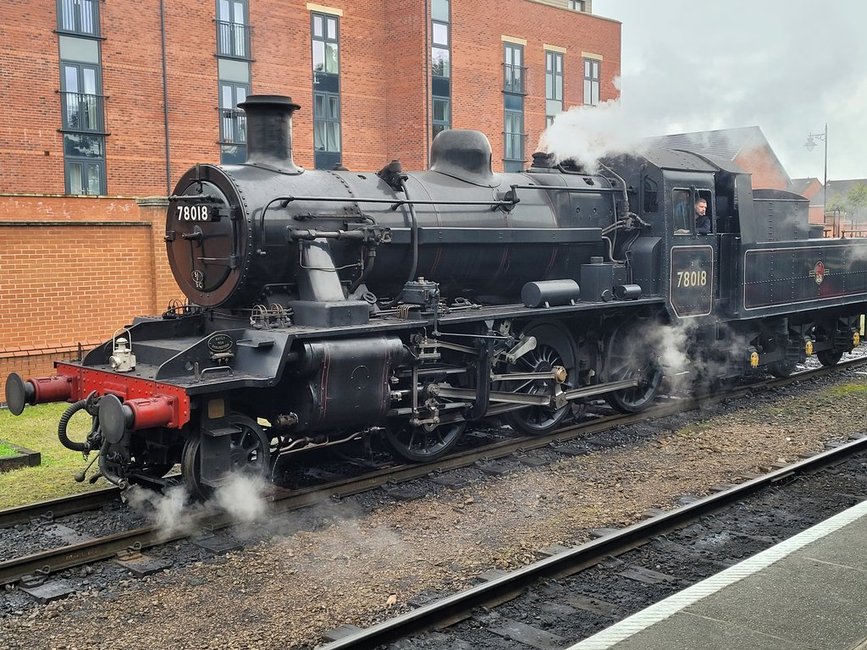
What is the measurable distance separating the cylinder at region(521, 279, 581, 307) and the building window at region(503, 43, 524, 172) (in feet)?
77.4

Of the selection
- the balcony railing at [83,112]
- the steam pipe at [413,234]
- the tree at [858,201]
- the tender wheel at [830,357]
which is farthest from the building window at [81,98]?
the tree at [858,201]

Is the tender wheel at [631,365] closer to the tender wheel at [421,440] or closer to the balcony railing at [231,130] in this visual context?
the tender wheel at [421,440]

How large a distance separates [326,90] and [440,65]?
430 centimetres

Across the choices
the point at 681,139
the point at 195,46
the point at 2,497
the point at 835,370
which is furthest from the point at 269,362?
the point at 681,139

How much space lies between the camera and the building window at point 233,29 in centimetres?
2580

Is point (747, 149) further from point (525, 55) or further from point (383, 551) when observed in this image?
point (383, 551)

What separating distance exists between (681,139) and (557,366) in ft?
118

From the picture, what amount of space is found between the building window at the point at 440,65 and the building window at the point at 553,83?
510 centimetres

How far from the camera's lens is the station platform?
398 cm

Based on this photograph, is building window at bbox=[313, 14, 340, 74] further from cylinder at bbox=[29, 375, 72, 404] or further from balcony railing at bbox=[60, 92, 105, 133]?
cylinder at bbox=[29, 375, 72, 404]

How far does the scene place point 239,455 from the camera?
661 cm

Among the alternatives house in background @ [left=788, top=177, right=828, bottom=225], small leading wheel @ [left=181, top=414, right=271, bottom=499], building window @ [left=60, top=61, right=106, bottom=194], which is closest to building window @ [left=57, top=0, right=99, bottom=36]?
building window @ [left=60, top=61, right=106, bottom=194]

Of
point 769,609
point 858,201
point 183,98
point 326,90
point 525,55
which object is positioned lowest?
point 769,609

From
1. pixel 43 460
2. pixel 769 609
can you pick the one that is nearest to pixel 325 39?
pixel 43 460
